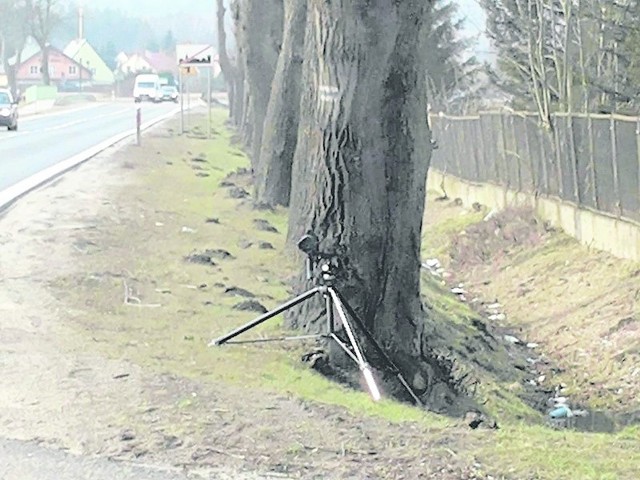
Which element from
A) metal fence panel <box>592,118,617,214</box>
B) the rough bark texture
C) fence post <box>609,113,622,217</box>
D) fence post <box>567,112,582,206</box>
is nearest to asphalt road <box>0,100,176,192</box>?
the rough bark texture

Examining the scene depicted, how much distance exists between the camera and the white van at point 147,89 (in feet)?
328

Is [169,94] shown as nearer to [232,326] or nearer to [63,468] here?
[232,326]

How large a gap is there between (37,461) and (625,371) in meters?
8.29

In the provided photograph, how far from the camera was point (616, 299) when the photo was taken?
55.3 ft

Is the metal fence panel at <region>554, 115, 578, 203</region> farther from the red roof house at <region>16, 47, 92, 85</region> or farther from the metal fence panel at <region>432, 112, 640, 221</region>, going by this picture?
the red roof house at <region>16, 47, 92, 85</region>

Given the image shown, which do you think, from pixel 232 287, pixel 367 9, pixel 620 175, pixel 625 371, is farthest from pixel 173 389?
pixel 620 175

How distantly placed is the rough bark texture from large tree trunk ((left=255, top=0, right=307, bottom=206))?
9.44 feet

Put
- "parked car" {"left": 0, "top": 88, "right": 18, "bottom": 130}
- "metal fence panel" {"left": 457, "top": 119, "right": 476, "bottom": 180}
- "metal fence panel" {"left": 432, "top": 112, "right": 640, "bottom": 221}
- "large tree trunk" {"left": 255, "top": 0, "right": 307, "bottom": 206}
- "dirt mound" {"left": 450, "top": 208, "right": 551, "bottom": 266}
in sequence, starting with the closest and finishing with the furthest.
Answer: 1. "metal fence panel" {"left": 432, "top": 112, "right": 640, "bottom": 221}
2. "large tree trunk" {"left": 255, "top": 0, "right": 307, "bottom": 206}
3. "dirt mound" {"left": 450, "top": 208, "right": 551, "bottom": 266}
4. "metal fence panel" {"left": 457, "top": 119, "right": 476, "bottom": 180}
5. "parked car" {"left": 0, "top": 88, "right": 18, "bottom": 130}

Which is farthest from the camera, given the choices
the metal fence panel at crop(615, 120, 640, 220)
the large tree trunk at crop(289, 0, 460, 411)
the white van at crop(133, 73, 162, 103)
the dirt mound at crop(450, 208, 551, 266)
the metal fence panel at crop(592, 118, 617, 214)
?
the white van at crop(133, 73, 162, 103)

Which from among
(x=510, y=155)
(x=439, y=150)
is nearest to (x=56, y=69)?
(x=439, y=150)

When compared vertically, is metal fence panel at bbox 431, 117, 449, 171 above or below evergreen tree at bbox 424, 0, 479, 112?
below

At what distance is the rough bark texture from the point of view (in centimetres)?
2494

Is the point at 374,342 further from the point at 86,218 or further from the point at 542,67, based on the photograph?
the point at 542,67

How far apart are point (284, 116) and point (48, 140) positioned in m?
23.0
